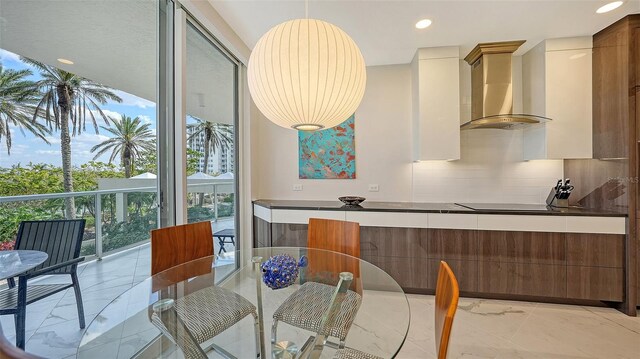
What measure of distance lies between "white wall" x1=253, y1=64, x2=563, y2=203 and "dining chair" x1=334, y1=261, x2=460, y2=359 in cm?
239

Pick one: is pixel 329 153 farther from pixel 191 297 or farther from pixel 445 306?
pixel 445 306

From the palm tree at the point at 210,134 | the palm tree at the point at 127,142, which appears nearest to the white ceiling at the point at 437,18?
the palm tree at the point at 210,134

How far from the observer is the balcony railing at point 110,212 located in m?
1.25

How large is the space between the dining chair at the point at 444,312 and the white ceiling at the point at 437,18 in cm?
219

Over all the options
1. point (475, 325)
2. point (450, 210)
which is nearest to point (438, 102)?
point (450, 210)

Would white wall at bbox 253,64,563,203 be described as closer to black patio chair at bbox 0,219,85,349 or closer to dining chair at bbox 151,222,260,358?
Result: dining chair at bbox 151,222,260,358

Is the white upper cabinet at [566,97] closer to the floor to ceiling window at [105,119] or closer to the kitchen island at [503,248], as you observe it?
the kitchen island at [503,248]

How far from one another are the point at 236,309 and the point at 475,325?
2.00m

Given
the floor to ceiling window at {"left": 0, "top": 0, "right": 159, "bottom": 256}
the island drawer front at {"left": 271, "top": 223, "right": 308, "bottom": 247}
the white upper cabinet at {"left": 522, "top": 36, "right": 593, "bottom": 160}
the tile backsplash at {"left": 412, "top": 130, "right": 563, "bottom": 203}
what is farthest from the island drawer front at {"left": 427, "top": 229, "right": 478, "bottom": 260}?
the floor to ceiling window at {"left": 0, "top": 0, "right": 159, "bottom": 256}

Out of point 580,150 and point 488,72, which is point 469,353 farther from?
point 488,72

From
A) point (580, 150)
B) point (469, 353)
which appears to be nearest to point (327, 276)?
point (469, 353)

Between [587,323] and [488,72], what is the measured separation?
8.29ft

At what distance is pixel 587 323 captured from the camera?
225cm

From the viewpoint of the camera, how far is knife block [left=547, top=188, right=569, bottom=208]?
275 centimetres
